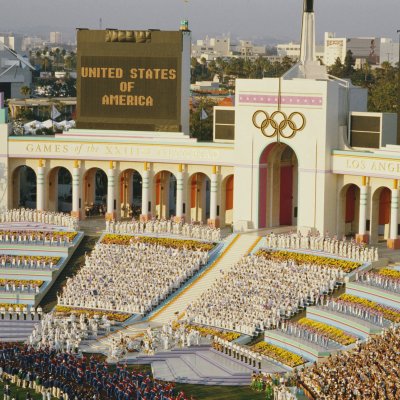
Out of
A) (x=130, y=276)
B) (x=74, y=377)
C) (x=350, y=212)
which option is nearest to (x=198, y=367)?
(x=74, y=377)

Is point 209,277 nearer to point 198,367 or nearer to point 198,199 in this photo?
point 198,367

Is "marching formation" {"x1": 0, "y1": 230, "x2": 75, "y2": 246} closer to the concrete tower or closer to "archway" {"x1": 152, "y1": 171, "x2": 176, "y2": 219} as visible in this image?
"archway" {"x1": 152, "y1": 171, "x2": 176, "y2": 219}

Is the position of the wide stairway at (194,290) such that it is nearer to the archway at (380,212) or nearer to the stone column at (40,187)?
the archway at (380,212)

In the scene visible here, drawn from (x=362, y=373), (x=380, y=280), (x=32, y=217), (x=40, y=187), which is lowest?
(x=362, y=373)

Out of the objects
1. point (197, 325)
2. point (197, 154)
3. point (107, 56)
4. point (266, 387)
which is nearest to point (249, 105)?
point (197, 154)

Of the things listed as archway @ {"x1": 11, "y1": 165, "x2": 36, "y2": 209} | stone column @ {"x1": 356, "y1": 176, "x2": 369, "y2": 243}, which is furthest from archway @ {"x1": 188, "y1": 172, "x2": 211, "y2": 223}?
stone column @ {"x1": 356, "y1": 176, "x2": 369, "y2": 243}

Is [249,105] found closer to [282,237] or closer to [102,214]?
[282,237]
